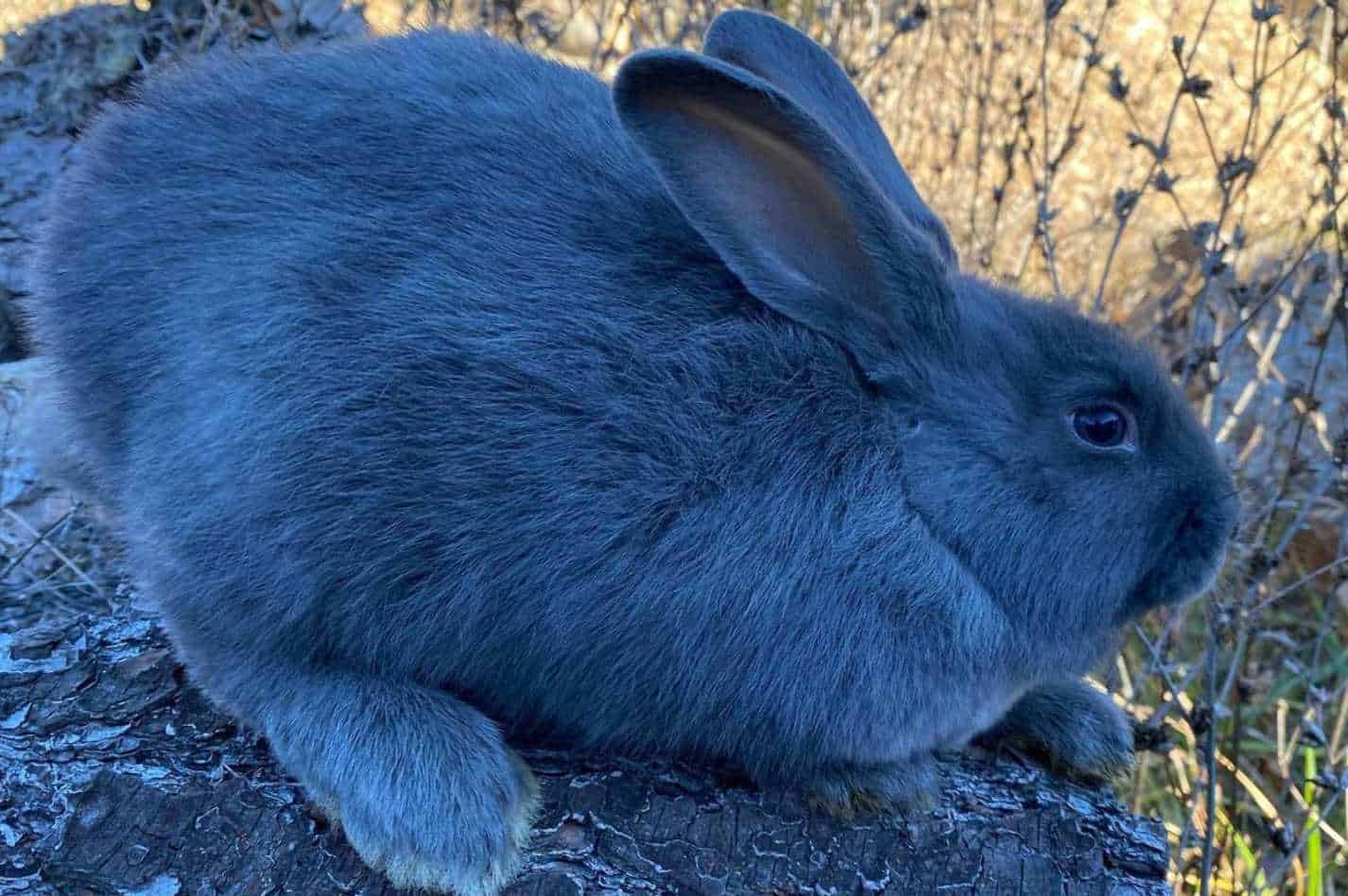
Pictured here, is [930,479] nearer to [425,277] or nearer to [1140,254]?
[425,277]

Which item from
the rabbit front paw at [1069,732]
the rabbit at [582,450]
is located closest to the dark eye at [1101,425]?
the rabbit at [582,450]

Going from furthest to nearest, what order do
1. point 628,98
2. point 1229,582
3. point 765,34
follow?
point 1229,582
point 765,34
point 628,98

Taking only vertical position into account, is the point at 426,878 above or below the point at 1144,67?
below

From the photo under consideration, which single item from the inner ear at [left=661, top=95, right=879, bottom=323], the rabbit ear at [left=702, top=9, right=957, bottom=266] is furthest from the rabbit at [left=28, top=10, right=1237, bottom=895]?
the rabbit ear at [left=702, top=9, right=957, bottom=266]

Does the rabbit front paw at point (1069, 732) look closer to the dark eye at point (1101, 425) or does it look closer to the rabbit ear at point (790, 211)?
the dark eye at point (1101, 425)

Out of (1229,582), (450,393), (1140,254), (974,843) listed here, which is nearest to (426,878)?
(450,393)

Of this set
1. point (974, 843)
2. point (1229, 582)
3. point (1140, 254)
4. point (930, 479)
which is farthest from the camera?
point (1140, 254)

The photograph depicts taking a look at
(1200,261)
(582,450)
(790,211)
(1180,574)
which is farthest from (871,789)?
(1200,261)
